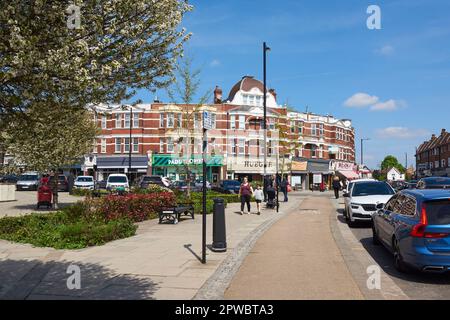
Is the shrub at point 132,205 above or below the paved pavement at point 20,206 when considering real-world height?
above

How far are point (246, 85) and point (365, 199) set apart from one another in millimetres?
40916

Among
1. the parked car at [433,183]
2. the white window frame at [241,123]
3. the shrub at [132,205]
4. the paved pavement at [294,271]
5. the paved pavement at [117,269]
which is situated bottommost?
the paved pavement at [294,271]

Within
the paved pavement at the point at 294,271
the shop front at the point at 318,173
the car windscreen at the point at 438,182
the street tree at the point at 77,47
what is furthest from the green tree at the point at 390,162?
the street tree at the point at 77,47

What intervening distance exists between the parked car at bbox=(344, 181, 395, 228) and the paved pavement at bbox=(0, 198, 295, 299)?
4957 millimetres

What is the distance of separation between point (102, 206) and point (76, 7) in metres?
10.7

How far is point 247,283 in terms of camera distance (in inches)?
274

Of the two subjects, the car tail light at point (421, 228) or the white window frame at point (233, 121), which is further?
the white window frame at point (233, 121)

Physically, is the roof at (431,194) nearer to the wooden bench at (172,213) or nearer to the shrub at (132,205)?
the wooden bench at (172,213)

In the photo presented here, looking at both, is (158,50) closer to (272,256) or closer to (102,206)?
(272,256)

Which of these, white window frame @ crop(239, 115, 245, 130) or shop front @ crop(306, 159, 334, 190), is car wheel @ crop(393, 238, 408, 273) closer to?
white window frame @ crop(239, 115, 245, 130)

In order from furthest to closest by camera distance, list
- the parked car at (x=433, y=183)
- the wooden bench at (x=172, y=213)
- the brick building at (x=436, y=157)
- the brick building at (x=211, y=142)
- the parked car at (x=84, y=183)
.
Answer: the brick building at (x=436, y=157) → the brick building at (x=211, y=142) → the parked car at (x=84, y=183) → the parked car at (x=433, y=183) → the wooden bench at (x=172, y=213)

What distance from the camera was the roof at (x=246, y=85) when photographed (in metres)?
53.6

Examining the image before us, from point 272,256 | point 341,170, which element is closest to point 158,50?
point 272,256

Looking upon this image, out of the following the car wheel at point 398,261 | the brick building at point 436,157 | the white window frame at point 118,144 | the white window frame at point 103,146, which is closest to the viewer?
the car wheel at point 398,261
